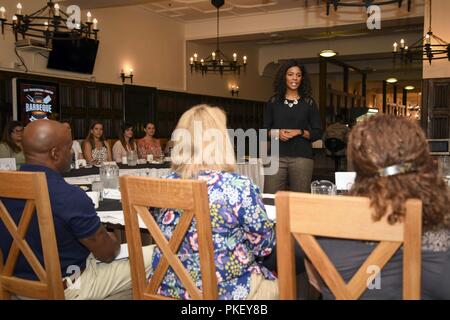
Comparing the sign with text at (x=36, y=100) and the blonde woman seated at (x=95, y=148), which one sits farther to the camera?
the sign with text at (x=36, y=100)

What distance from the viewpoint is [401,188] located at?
4.00 feet

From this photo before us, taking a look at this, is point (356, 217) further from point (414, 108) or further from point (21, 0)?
point (414, 108)

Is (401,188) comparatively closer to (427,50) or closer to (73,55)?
(427,50)

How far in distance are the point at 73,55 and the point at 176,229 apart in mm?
7383

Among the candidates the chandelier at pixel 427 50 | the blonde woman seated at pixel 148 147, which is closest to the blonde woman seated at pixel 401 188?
the blonde woman seated at pixel 148 147

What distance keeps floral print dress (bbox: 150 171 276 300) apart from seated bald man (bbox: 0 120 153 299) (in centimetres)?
30

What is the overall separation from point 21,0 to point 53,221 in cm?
679

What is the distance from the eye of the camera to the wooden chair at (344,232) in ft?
3.80

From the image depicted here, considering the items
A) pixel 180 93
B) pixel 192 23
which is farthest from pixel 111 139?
pixel 192 23

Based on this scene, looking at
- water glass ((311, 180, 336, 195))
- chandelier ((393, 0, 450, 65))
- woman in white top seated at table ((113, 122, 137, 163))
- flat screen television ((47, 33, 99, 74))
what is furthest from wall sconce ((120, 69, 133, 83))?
water glass ((311, 180, 336, 195))

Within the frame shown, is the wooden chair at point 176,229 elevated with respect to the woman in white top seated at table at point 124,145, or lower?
lower

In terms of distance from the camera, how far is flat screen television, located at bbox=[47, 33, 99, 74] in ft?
25.8

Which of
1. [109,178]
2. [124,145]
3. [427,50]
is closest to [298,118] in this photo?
[109,178]

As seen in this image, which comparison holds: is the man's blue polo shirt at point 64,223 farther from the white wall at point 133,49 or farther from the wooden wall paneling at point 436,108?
the wooden wall paneling at point 436,108
